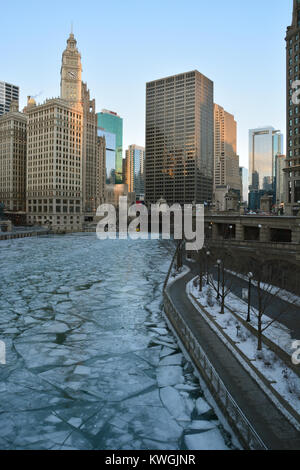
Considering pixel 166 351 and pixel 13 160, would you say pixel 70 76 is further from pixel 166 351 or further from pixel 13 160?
pixel 166 351

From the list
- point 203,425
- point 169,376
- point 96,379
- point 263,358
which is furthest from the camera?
point 169,376

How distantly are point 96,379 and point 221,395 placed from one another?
20.5ft

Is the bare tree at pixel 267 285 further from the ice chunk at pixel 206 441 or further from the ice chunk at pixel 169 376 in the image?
the ice chunk at pixel 206 441

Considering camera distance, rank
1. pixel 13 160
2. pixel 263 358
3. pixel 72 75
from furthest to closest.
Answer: pixel 72 75 < pixel 13 160 < pixel 263 358

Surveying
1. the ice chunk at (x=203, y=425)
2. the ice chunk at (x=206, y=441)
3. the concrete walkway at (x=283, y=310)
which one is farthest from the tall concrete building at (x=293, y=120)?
the ice chunk at (x=206, y=441)

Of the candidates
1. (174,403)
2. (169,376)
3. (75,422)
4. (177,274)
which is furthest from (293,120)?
(75,422)

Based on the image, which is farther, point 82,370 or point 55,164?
point 55,164

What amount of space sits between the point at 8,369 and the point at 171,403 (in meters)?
8.70

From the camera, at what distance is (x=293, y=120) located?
8188cm

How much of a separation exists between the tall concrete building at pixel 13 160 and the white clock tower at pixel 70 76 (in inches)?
1170

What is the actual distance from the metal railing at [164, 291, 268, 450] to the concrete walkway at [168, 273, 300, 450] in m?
0.36

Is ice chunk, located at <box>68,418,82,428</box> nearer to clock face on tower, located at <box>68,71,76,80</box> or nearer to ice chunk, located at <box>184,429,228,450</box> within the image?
ice chunk, located at <box>184,429,228,450</box>

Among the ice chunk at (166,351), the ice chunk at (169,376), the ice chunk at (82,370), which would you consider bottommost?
the ice chunk at (169,376)

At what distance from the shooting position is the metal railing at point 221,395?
1102 cm
